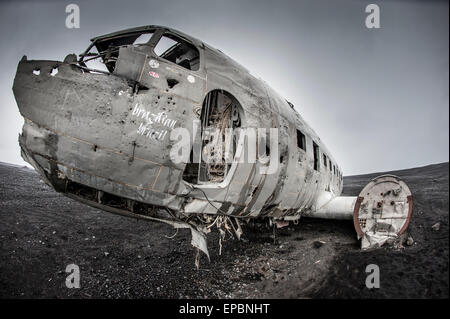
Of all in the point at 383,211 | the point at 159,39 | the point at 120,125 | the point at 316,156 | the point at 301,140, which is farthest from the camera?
the point at 316,156

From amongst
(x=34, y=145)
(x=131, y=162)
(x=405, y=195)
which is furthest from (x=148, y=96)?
(x=405, y=195)

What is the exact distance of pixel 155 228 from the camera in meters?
7.65

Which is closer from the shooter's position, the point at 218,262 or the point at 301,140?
the point at 218,262

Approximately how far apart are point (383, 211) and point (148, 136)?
5.51m

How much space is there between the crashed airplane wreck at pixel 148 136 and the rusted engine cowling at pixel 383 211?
3cm

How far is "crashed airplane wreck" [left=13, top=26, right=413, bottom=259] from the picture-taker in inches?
104

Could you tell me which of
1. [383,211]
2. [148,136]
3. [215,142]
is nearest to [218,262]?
[215,142]

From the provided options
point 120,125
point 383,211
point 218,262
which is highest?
point 120,125

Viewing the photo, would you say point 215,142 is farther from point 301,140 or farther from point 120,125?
point 301,140

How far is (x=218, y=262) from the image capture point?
17.3 ft

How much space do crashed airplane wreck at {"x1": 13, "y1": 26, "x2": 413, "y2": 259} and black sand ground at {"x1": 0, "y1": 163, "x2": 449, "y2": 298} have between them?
1.06 metres

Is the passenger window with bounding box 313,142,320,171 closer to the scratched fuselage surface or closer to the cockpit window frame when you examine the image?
the scratched fuselage surface

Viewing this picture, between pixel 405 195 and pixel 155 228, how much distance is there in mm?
7888
